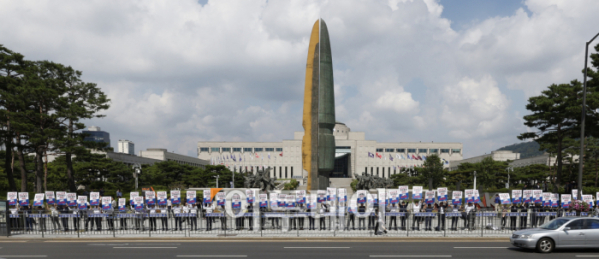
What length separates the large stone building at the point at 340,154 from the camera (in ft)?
393

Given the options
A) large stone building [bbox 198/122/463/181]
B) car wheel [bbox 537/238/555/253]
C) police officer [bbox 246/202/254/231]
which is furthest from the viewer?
large stone building [bbox 198/122/463/181]

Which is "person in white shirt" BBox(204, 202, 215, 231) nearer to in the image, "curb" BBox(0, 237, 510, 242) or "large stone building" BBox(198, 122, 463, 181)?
"curb" BBox(0, 237, 510, 242)

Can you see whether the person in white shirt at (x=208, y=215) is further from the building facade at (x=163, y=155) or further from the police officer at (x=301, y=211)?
the building facade at (x=163, y=155)

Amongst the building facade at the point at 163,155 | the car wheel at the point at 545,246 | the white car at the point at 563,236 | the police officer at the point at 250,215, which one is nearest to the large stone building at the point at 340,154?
the building facade at the point at 163,155

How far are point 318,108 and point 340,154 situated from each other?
3050 inches

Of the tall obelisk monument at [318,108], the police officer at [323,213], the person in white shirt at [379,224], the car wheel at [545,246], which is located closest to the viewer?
the car wheel at [545,246]

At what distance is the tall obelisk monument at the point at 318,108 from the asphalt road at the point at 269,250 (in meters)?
24.1

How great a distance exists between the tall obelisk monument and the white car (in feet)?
88.5

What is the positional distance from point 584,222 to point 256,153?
10997 centimetres

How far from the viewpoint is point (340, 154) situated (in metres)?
117

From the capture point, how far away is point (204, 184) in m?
75.2

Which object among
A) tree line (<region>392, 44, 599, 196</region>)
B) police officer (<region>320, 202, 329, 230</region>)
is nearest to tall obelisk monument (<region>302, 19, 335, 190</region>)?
tree line (<region>392, 44, 599, 196</region>)

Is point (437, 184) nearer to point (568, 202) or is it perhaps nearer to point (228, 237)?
point (568, 202)

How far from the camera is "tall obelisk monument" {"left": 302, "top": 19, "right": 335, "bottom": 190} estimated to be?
134 feet
